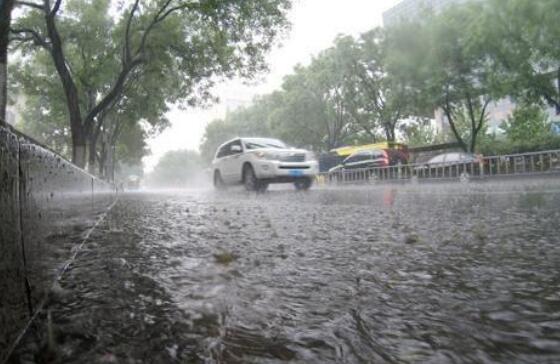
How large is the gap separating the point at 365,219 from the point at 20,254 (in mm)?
3446

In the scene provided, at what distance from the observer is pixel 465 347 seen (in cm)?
116

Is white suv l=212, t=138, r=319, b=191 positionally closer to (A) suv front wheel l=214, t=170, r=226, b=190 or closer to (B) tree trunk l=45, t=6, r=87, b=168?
(A) suv front wheel l=214, t=170, r=226, b=190

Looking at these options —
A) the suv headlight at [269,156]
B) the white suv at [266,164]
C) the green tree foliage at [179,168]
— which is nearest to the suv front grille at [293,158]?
the white suv at [266,164]

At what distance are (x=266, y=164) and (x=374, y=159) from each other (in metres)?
14.6

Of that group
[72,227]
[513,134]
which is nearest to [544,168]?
[513,134]

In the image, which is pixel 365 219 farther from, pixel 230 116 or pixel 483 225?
pixel 230 116

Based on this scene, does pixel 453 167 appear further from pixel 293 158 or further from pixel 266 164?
pixel 266 164

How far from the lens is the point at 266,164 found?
1184 centimetres

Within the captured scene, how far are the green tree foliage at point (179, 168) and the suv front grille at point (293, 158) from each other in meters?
83.7

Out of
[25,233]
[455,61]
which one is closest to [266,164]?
[25,233]

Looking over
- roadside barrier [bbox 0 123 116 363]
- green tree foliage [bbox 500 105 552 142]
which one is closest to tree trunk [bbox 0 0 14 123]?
Result: roadside barrier [bbox 0 123 116 363]

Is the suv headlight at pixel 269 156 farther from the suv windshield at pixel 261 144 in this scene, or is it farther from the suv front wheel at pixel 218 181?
the suv front wheel at pixel 218 181

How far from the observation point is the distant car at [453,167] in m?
18.8

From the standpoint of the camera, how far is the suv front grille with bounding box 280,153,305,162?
12.0 metres
